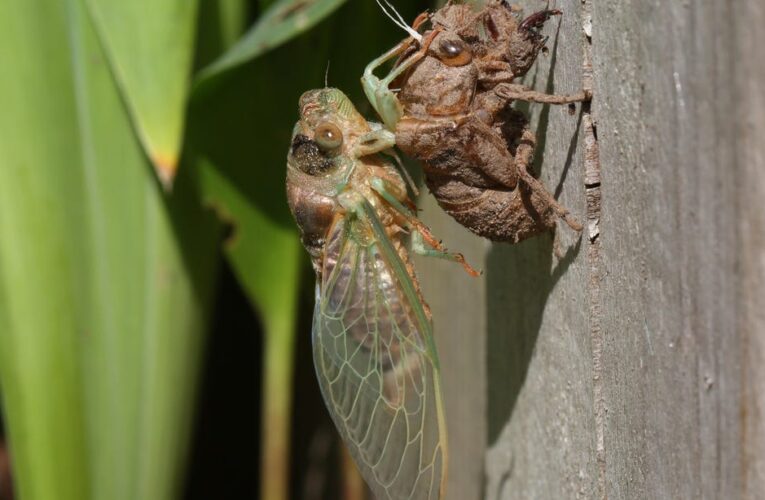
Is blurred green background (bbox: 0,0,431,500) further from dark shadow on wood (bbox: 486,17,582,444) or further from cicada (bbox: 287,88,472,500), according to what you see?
dark shadow on wood (bbox: 486,17,582,444)

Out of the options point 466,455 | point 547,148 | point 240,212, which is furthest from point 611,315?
point 240,212

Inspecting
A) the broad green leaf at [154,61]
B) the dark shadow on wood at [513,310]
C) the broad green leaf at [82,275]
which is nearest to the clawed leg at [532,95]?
the dark shadow on wood at [513,310]

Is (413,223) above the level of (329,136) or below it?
below

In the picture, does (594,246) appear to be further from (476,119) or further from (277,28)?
(277,28)

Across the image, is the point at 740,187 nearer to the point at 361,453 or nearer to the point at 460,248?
the point at 361,453

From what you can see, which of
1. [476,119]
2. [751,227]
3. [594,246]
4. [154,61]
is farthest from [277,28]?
[751,227]
